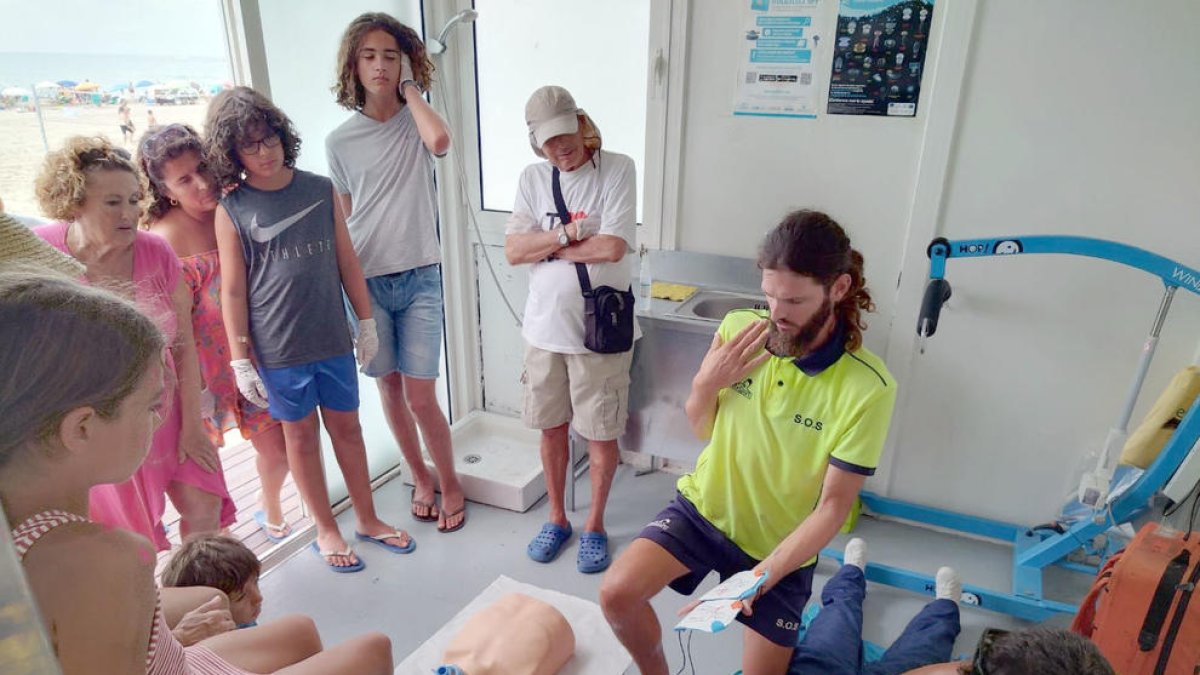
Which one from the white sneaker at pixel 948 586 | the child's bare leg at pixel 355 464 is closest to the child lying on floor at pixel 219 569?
the child's bare leg at pixel 355 464

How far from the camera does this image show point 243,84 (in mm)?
1960

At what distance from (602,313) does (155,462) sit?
1234 mm

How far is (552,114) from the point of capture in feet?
6.52

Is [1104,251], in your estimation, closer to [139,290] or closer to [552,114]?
[552,114]

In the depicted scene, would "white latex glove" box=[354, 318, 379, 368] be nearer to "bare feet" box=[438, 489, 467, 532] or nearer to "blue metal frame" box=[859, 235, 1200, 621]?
"bare feet" box=[438, 489, 467, 532]

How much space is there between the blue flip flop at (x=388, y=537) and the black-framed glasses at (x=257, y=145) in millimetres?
1319

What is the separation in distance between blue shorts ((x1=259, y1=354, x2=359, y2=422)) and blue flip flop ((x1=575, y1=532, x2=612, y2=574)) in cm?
89

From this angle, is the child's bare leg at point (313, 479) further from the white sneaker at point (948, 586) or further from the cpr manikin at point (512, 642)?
the white sneaker at point (948, 586)

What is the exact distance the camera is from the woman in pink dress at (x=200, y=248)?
177 cm

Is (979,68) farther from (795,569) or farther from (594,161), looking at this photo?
(795,569)

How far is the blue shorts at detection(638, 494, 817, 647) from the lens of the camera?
4.95 ft

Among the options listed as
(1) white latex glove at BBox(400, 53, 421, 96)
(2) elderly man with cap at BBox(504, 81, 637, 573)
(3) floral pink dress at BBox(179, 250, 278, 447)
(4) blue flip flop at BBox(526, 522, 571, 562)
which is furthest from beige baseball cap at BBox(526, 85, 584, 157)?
(4) blue flip flop at BBox(526, 522, 571, 562)

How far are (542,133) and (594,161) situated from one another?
19 centimetres

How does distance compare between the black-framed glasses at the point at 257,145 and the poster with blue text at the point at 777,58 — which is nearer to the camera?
the black-framed glasses at the point at 257,145
